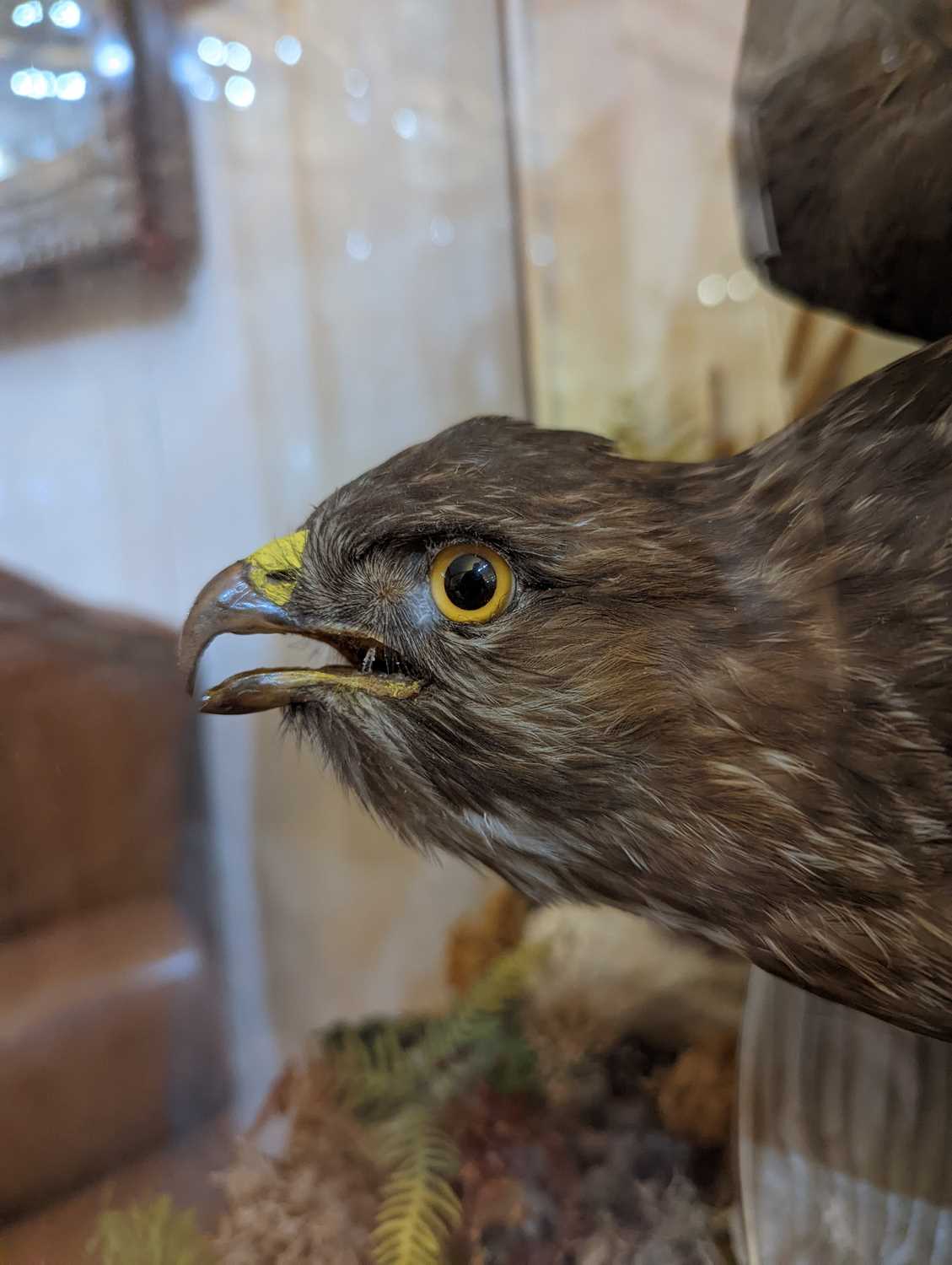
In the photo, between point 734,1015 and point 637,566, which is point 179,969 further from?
point 637,566

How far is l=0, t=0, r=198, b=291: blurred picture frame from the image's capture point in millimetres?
1019

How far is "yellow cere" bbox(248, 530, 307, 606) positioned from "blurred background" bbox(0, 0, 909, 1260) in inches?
13.9

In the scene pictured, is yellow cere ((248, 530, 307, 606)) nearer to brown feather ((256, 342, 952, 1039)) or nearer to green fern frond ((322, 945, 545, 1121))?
brown feather ((256, 342, 952, 1039))

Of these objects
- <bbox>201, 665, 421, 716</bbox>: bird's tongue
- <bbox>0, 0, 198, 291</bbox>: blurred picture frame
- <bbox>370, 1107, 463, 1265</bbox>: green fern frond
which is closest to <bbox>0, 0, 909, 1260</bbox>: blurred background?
<bbox>0, 0, 198, 291</bbox>: blurred picture frame

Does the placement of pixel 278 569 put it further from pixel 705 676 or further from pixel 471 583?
pixel 705 676

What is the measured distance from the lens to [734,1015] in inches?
41.6

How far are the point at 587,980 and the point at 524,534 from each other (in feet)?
2.58

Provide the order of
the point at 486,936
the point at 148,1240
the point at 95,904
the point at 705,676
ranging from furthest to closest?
the point at 486,936 < the point at 95,904 < the point at 148,1240 < the point at 705,676

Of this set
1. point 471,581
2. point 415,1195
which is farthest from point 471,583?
point 415,1195

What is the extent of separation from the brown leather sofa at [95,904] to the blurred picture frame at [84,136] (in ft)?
1.51

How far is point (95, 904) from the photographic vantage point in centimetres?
105

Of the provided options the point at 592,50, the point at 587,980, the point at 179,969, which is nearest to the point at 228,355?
the point at 592,50

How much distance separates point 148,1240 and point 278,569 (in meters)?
0.68

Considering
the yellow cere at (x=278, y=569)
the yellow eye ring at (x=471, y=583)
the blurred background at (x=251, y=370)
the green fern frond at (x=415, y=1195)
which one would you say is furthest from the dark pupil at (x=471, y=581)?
the green fern frond at (x=415, y=1195)
